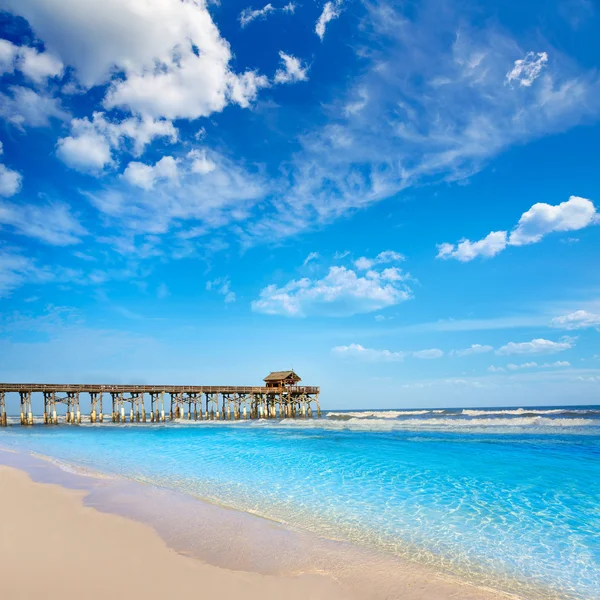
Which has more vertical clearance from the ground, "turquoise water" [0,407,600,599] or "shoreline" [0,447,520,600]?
"shoreline" [0,447,520,600]

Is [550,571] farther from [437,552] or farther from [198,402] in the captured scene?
[198,402]

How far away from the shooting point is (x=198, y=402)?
5100 cm

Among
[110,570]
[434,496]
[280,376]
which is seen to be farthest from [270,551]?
[280,376]

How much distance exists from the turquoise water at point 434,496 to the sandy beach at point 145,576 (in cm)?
114

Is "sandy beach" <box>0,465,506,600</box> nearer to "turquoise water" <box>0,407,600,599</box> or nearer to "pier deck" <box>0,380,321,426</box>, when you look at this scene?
"turquoise water" <box>0,407,600,599</box>

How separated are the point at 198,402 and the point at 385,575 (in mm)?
48316

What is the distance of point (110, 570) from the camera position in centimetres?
529

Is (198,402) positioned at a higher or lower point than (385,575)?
lower

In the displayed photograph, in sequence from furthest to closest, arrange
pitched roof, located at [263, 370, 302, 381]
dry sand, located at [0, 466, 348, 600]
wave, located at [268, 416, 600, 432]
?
pitched roof, located at [263, 370, 302, 381]
wave, located at [268, 416, 600, 432]
dry sand, located at [0, 466, 348, 600]

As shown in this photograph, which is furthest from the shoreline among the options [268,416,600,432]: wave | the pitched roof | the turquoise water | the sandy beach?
the pitched roof

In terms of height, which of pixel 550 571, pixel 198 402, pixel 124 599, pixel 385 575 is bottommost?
pixel 198 402

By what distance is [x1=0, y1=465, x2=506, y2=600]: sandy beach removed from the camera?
4738 mm

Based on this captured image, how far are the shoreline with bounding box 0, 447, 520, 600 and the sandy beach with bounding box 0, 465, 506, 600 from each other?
1.2 inches

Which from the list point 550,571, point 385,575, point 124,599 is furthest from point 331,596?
point 550,571
